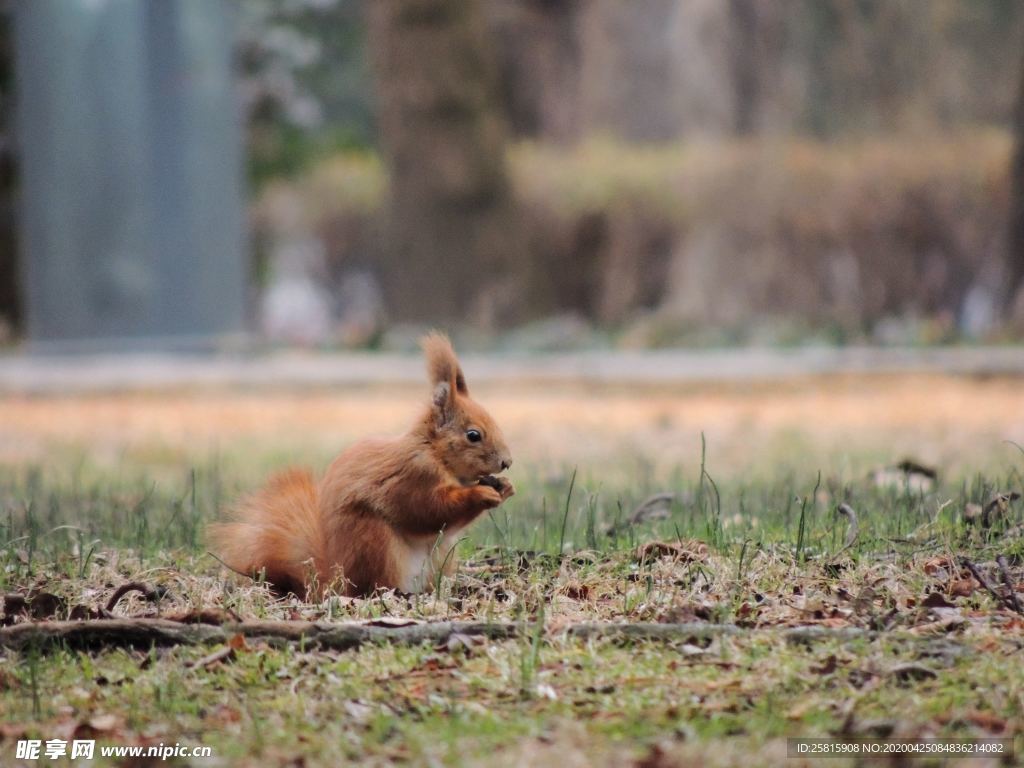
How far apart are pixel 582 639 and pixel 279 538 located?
105 cm

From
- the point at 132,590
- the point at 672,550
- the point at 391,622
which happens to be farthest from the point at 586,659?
the point at 132,590

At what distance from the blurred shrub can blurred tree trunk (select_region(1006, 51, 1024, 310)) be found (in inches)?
110

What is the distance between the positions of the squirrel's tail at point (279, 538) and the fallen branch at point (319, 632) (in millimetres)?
467

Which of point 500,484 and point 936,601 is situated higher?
point 500,484

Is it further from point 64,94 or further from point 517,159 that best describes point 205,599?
point 517,159

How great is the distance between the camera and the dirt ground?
27.3 ft

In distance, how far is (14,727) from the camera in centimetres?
311

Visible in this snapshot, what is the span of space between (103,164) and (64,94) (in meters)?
0.72

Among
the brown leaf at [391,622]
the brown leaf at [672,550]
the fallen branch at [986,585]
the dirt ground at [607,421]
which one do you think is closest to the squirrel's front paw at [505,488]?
the brown leaf at [672,550]

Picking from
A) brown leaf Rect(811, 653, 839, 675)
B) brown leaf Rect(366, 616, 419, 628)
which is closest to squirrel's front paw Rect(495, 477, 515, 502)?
brown leaf Rect(366, 616, 419, 628)

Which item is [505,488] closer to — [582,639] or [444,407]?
[444,407]

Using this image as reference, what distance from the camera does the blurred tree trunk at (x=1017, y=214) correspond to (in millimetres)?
13156

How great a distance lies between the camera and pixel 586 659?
342cm

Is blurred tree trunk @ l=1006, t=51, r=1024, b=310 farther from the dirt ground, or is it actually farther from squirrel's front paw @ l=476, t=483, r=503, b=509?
squirrel's front paw @ l=476, t=483, r=503, b=509
